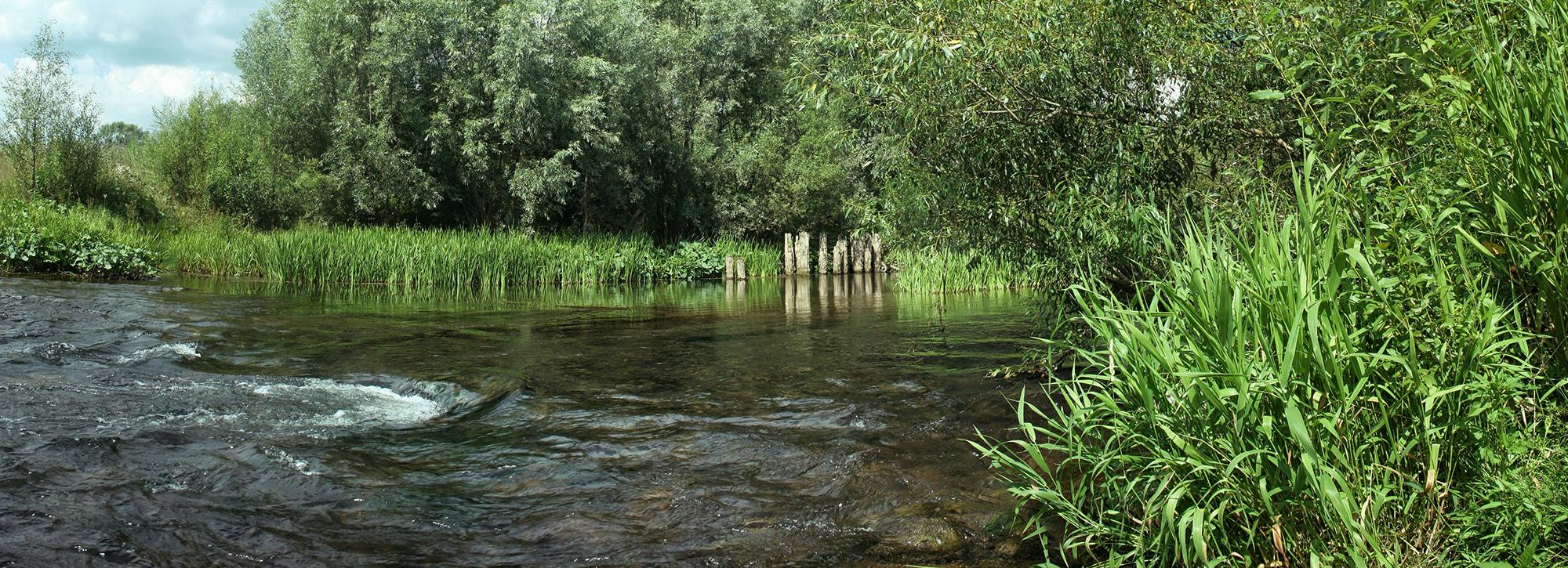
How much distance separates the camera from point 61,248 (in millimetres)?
16625

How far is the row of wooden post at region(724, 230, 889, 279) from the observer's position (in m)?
27.1

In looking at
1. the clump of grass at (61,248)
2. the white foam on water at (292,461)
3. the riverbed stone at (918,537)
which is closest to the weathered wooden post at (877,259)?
the clump of grass at (61,248)

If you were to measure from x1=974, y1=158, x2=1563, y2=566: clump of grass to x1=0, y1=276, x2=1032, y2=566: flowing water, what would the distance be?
0.91 metres

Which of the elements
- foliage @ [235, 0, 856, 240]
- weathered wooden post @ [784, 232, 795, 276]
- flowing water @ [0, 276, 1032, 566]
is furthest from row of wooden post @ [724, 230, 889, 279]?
flowing water @ [0, 276, 1032, 566]

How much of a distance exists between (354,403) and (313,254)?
15.8 metres

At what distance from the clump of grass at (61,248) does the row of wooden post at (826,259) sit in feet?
46.9

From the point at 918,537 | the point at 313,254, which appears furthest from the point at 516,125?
the point at 918,537

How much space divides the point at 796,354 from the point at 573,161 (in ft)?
64.3

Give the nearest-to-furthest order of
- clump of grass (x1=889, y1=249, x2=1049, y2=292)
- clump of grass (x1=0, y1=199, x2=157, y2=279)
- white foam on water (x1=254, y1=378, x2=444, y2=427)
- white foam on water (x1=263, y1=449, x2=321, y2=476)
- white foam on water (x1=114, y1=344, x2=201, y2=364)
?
white foam on water (x1=263, y1=449, x2=321, y2=476), white foam on water (x1=254, y1=378, x2=444, y2=427), white foam on water (x1=114, y1=344, x2=201, y2=364), clump of grass (x1=0, y1=199, x2=157, y2=279), clump of grass (x1=889, y1=249, x2=1049, y2=292)

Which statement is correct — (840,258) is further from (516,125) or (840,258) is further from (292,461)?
(292,461)

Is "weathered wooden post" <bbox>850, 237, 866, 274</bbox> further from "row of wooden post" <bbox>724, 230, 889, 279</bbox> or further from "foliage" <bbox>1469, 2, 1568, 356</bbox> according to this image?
"foliage" <bbox>1469, 2, 1568, 356</bbox>

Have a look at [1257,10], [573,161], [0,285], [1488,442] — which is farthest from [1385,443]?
[573,161]

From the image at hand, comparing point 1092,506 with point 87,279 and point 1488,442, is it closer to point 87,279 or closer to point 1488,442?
point 1488,442

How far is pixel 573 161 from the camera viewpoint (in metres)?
27.2
